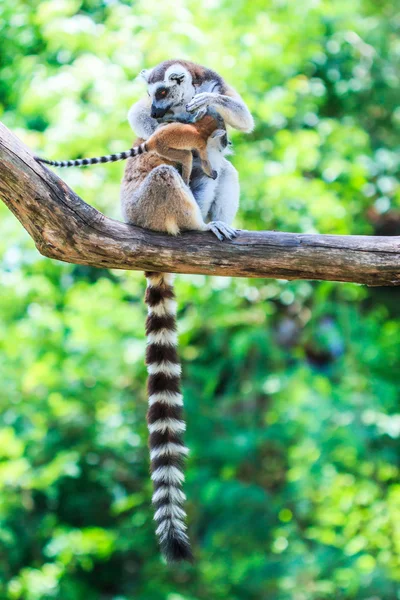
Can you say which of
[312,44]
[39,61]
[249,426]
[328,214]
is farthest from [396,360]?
[39,61]

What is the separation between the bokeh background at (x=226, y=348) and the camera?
7.62m

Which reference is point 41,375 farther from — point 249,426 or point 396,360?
point 396,360

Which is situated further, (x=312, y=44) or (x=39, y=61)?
(x=39, y=61)

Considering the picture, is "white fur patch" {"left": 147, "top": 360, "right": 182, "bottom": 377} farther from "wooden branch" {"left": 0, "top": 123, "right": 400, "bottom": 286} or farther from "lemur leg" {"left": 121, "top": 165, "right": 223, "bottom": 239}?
"lemur leg" {"left": 121, "top": 165, "right": 223, "bottom": 239}

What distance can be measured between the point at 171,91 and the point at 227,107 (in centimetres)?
38

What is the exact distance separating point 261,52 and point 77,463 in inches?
184

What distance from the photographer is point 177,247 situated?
14.1 feet

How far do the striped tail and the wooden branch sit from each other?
429 mm

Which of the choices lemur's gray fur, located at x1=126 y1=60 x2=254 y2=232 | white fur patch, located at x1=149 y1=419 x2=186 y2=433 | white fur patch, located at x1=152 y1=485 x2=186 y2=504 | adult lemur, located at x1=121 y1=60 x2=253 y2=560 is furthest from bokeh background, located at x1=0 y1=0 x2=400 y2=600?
white fur patch, located at x1=152 y1=485 x2=186 y2=504

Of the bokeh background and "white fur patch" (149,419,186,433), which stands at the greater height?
the bokeh background

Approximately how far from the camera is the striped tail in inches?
168

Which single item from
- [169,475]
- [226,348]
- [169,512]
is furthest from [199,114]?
[226,348]

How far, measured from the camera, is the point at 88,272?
9.80 meters

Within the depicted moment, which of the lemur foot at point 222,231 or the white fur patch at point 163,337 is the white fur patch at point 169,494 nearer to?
the white fur patch at point 163,337
